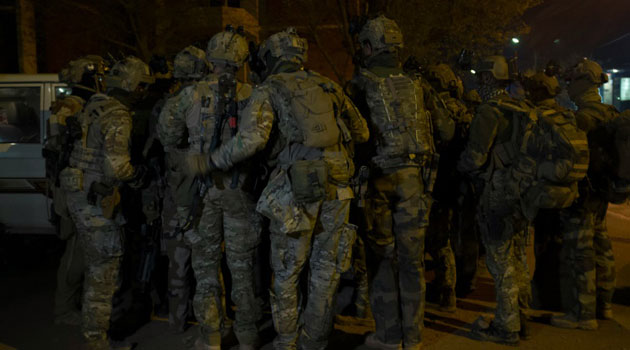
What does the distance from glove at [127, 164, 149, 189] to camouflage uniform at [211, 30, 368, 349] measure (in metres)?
1.06

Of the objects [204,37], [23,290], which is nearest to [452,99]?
[23,290]

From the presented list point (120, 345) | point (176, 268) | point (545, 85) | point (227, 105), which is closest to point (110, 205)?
point (176, 268)

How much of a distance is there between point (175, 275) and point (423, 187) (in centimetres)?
225

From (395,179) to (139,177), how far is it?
2.10m

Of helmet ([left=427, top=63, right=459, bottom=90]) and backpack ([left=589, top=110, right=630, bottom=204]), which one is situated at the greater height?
helmet ([left=427, top=63, right=459, bottom=90])

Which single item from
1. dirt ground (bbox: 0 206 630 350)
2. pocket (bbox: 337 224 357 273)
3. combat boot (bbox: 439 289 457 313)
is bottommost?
dirt ground (bbox: 0 206 630 350)

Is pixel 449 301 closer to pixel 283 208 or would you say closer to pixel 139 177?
pixel 283 208

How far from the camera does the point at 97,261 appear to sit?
4.27 meters

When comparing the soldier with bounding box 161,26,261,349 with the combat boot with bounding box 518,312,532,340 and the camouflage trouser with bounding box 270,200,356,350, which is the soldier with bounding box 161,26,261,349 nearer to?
the camouflage trouser with bounding box 270,200,356,350

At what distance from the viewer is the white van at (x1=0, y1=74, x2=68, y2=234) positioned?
6617mm

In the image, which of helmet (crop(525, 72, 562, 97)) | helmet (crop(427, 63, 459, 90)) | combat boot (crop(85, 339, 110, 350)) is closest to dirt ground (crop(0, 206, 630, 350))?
combat boot (crop(85, 339, 110, 350))

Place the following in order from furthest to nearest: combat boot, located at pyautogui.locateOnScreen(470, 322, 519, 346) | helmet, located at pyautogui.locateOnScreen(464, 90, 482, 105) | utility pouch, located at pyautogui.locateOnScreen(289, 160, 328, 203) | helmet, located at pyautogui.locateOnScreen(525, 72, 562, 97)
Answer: helmet, located at pyautogui.locateOnScreen(464, 90, 482, 105) < helmet, located at pyautogui.locateOnScreen(525, 72, 562, 97) < combat boot, located at pyautogui.locateOnScreen(470, 322, 519, 346) < utility pouch, located at pyautogui.locateOnScreen(289, 160, 328, 203)

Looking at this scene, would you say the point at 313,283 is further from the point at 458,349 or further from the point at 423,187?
the point at 458,349

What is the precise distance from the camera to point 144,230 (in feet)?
16.6
